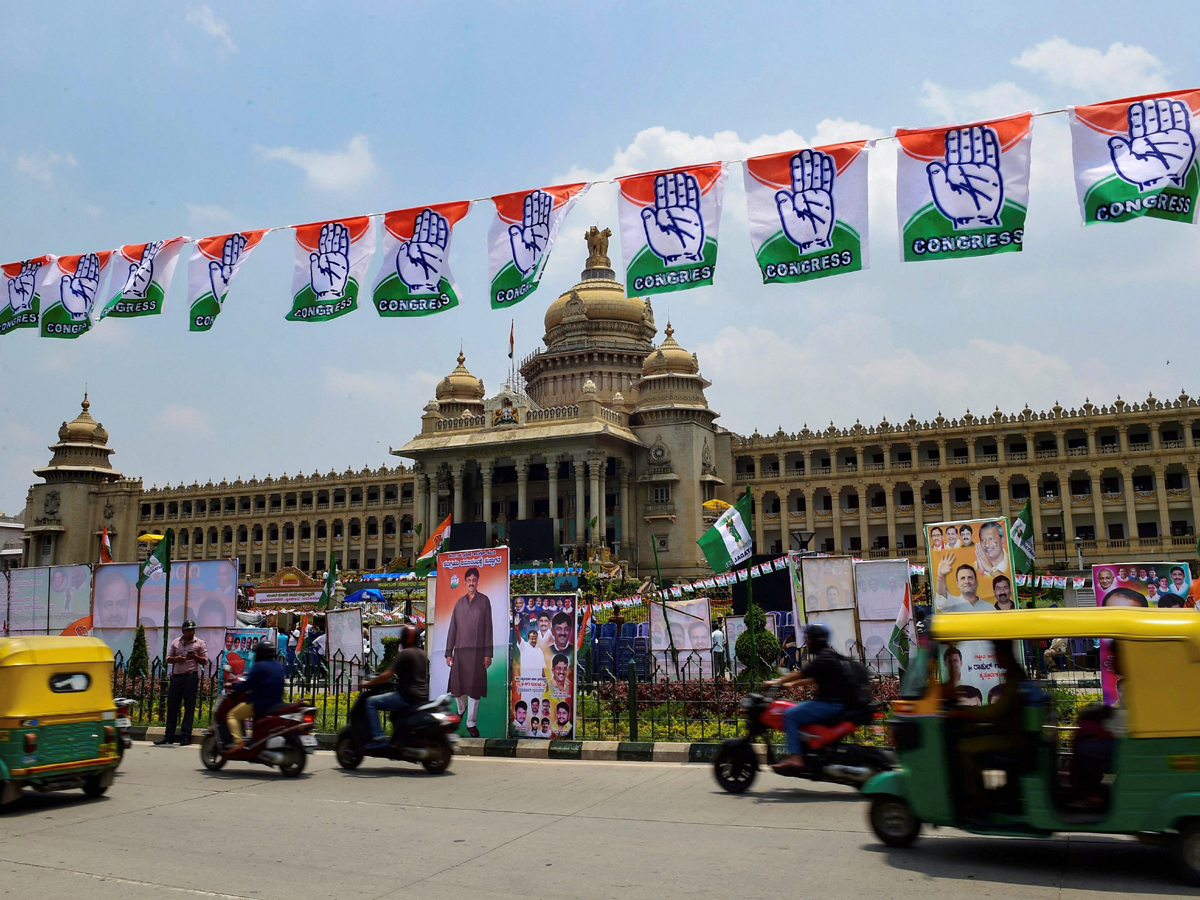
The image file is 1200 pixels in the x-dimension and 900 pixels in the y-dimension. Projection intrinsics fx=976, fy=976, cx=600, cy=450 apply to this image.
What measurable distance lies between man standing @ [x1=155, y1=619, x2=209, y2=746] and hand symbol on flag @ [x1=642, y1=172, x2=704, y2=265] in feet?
27.5

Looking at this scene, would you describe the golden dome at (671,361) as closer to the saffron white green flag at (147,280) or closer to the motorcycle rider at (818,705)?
the saffron white green flag at (147,280)

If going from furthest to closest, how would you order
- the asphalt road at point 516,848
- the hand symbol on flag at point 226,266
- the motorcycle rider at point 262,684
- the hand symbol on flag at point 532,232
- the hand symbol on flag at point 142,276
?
the hand symbol on flag at point 142,276 → the hand symbol on flag at point 226,266 → the hand symbol on flag at point 532,232 → the motorcycle rider at point 262,684 → the asphalt road at point 516,848

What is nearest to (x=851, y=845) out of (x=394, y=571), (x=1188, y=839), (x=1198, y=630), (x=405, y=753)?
(x=1188, y=839)

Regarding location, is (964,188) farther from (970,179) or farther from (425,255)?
(425,255)

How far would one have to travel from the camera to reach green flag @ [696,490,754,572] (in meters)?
15.6

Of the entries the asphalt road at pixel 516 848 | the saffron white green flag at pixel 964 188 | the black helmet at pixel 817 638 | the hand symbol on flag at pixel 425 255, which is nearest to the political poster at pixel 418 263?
the hand symbol on flag at pixel 425 255

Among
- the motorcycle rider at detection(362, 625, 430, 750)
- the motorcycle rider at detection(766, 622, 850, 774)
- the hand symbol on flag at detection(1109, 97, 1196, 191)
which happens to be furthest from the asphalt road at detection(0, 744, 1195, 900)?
the hand symbol on flag at detection(1109, 97, 1196, 191)

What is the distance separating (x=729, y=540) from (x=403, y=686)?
262 inches

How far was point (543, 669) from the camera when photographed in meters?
12.9

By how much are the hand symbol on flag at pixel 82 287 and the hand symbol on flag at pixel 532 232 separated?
8.04m

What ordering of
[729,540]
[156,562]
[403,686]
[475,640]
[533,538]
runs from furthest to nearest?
[533,538] → [156,562] → [729,540] → [475,640] → [403,686]

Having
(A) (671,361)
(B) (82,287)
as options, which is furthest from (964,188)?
(A) (671,361)

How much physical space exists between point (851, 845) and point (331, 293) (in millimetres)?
11742

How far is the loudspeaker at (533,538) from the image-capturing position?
148ft
